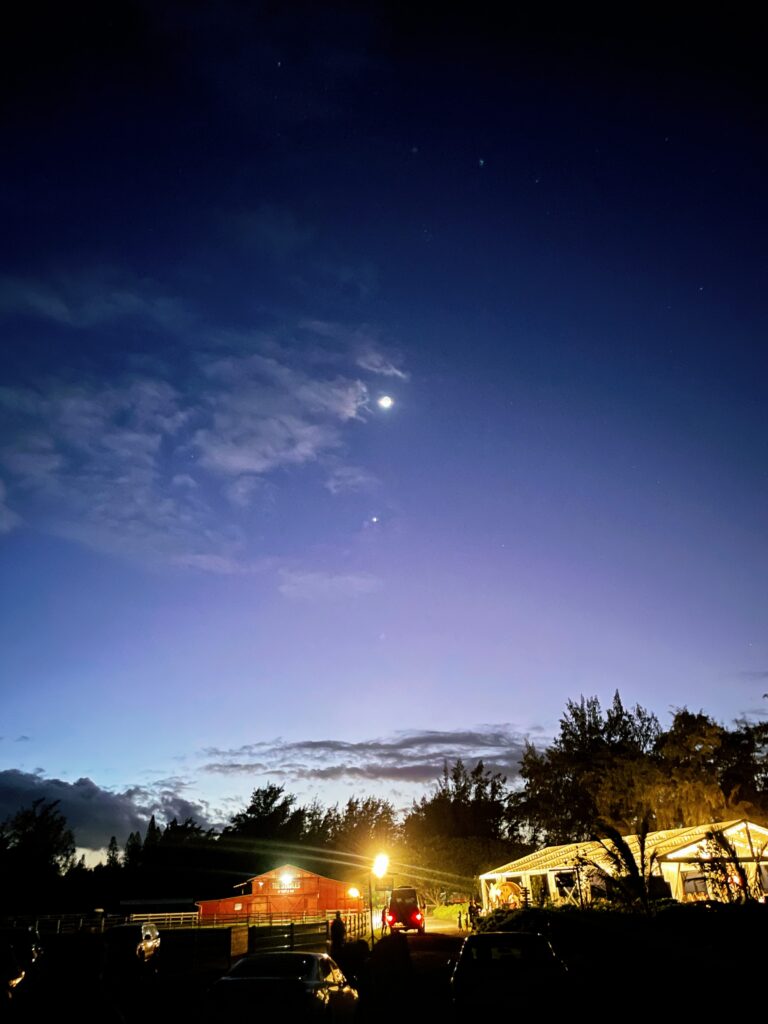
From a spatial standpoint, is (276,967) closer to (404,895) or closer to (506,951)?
(506,951)

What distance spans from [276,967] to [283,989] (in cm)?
75

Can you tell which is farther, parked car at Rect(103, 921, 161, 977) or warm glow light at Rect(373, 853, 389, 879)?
warm glow light at Rect(373, 853, 389, 879)

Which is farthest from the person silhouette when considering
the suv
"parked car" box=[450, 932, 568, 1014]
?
the suv

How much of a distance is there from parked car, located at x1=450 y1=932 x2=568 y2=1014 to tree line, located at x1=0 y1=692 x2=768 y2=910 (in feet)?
72.3

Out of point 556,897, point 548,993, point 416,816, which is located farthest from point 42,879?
point 548,993

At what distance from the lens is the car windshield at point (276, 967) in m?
8.36

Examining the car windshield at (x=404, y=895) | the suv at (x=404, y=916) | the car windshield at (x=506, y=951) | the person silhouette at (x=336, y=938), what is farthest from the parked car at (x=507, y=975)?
the car windshield at (x=404, y=895)

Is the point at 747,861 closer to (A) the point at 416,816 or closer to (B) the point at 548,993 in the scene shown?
(B) the point at 548,993

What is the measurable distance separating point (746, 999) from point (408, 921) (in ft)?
92.6

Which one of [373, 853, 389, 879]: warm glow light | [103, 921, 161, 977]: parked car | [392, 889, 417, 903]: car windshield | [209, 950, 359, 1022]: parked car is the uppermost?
[373, 853, 389, 879]: warm glow light

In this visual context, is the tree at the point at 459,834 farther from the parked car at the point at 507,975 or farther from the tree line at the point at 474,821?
the parked car at the point at 507,975

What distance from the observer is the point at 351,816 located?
4614 inches

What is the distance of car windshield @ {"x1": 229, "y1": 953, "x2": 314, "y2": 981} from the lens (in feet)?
27.4

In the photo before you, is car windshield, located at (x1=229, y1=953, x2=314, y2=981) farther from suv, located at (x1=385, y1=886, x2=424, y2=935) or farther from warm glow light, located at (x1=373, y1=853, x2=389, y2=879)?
suv, located at (x1=385, y1=886, x2=424, y2=935)
